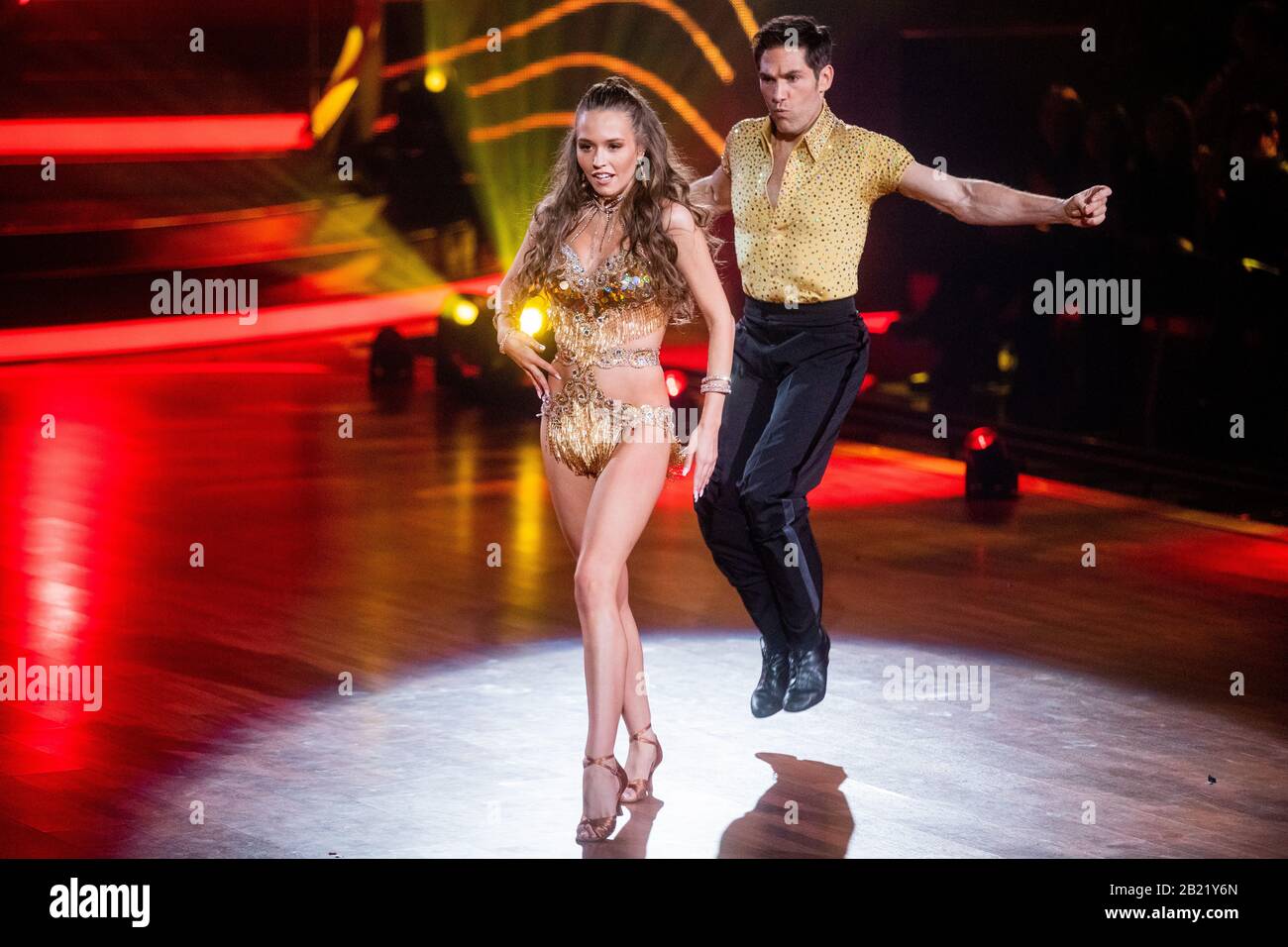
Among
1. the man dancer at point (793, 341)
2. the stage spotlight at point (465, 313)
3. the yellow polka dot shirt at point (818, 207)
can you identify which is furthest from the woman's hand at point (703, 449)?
the stage spotlight at point (465, 313)

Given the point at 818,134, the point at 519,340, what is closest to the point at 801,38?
the point at 818,134

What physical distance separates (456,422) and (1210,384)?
366cm

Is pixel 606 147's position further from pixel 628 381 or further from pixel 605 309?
pixel 628 381

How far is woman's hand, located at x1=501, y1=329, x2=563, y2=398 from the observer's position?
12.3 feet

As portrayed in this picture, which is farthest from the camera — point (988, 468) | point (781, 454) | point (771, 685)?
point (988, 468)

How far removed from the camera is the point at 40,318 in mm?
12602

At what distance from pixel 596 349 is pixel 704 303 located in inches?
9.4

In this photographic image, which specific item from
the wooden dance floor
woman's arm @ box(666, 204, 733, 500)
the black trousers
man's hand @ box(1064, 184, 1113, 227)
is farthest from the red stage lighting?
woman's arm @ box(666, 204, 733, 500)

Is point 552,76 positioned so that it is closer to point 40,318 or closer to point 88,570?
point 40,318

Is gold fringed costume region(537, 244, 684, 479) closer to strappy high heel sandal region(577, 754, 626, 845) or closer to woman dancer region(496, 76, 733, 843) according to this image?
woman dancer region(496, 76, 733, 843)

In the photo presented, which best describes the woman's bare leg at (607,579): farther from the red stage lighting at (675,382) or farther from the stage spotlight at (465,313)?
the stage spotlight at (465,313)

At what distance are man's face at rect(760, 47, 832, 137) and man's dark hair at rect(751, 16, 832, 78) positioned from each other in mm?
13

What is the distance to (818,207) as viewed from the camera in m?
4.43

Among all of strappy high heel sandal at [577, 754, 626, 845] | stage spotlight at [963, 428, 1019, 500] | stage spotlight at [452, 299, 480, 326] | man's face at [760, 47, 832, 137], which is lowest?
strappy high heel sandal at [577, 754, 626, 845]
